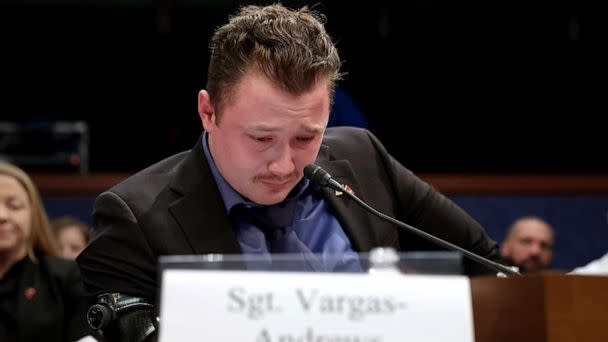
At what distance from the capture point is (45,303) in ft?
12.1

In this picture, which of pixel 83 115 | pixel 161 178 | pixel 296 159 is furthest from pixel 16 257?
pixel 83 115

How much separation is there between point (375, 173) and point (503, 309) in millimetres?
731

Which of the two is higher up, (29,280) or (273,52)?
(273,52)

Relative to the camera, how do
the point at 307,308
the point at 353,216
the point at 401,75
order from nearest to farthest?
the point at 307,308 → the point at 353,216 → the point at 401,75

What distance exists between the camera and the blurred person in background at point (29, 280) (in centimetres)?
362

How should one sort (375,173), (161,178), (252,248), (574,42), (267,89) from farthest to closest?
(574,42), (375,173), (161,178), (252,248), (267,89)

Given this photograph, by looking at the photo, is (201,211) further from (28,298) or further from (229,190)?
(28,298)

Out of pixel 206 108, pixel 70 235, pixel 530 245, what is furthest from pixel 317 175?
pixel 530 245

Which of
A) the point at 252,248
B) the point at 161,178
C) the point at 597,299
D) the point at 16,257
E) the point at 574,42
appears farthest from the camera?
the point at 574,42

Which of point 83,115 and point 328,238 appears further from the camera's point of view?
point 83,115

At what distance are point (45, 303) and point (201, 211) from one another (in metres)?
2.16

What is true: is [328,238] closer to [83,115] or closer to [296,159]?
[296,159]

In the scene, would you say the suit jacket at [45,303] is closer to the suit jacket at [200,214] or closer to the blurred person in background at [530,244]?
the suit jacket at [200,214]

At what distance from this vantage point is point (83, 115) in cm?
697
